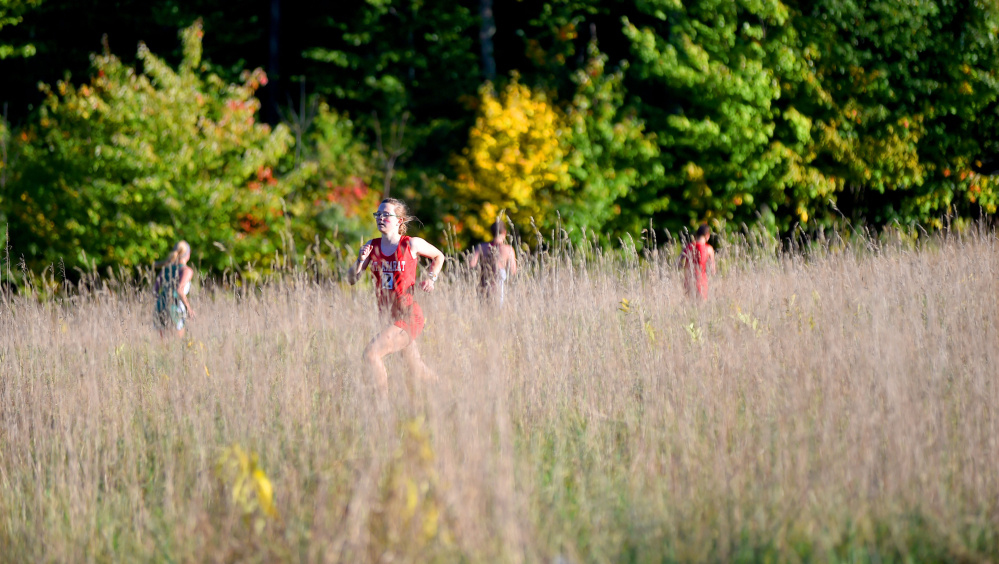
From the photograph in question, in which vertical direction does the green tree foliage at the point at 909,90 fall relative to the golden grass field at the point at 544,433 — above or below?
above

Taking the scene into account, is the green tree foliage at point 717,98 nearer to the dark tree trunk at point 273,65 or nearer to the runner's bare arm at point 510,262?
the runner's bare arm at point 510,262

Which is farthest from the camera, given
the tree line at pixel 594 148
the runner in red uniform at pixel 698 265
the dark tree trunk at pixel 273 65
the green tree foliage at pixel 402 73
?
the dark tree trunk at pixel 273 65

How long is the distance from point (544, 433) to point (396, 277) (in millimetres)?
1465

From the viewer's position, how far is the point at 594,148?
51.8 ft

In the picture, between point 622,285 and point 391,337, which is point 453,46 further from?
point 391,337

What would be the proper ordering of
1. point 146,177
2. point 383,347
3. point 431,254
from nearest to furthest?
point 383,347
point 431,254
point 146,177

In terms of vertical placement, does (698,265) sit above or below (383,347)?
above

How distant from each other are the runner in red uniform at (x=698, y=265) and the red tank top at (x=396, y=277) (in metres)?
2.72

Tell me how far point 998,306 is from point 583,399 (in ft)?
A: 10.3

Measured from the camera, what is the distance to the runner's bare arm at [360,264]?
5.21 meters

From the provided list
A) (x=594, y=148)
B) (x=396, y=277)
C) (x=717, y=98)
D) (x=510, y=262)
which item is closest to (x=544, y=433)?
(x=396, y=277)

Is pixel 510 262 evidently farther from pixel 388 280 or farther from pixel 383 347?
pixel 383 347

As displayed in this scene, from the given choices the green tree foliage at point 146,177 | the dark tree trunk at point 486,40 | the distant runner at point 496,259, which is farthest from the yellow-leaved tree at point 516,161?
the distant runner at point 496,259

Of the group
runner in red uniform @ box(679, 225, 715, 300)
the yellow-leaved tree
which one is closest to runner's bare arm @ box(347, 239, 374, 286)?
runner in red uniform @ box(679, 225, 715, 300)
